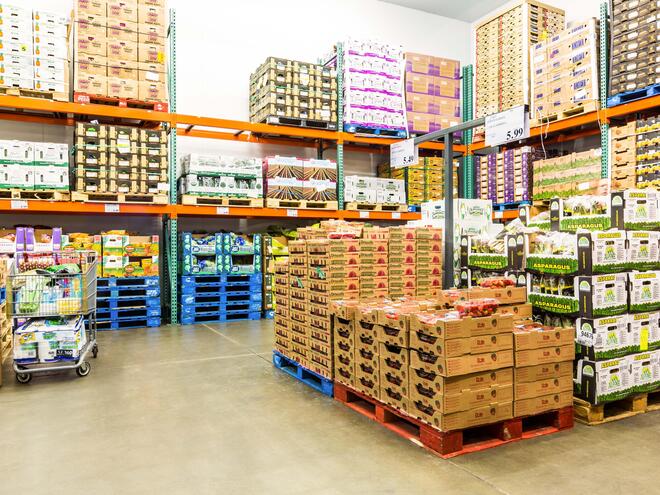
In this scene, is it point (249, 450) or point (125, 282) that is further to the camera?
point (125, 282)

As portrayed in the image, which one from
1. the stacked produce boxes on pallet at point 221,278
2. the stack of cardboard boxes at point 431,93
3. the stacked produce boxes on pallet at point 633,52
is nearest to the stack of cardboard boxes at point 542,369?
the stacked produce boxes on pallet at point 633,52

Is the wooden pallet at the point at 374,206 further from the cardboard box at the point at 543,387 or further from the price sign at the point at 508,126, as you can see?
the cardboard box at the point at 543,387

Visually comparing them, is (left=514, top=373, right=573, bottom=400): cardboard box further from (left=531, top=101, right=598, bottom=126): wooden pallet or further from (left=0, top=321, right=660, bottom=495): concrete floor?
(left=531, top=101, right=598, bottom=126): wooden pallet

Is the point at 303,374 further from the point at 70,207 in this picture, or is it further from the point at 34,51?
the point at 34,51

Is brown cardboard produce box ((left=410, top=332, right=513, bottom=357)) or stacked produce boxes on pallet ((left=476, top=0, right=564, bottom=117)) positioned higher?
stacked produce boxes on pallet ((left=476, top=0, right=564, bottom=117))

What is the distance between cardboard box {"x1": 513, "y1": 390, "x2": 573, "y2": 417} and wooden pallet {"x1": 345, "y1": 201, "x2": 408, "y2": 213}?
6732 millimetres

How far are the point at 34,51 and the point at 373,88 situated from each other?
593 centimetres

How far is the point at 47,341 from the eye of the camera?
16.3 ft

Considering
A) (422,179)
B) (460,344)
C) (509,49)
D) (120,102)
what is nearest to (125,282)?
(120,102)

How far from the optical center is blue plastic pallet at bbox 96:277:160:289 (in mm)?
7965

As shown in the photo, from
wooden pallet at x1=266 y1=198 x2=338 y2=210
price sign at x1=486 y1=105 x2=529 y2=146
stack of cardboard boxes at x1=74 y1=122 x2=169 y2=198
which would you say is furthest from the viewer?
wooden pallet at x1=266 y1=198 x2=338 y2=210

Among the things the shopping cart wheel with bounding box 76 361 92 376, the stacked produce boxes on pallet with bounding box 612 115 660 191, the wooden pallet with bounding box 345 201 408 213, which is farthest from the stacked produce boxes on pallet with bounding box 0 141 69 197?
the stacked produce boxes on pallet with bounding box 612 115 660 191

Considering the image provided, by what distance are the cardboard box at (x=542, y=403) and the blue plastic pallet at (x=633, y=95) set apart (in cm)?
585

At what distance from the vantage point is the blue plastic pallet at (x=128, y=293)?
26.2ft
